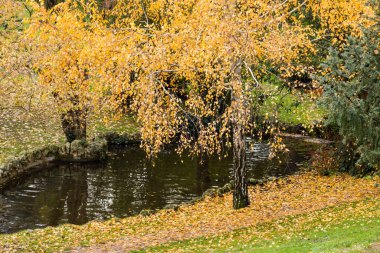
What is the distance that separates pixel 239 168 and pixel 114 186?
27.2ft

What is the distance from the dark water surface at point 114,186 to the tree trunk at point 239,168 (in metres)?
3.83

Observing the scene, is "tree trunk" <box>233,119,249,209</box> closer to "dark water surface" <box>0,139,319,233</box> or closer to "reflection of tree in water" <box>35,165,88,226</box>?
"dark water surface" <box>0,139,319,233</box>

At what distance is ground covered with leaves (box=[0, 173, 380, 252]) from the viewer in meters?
16.3

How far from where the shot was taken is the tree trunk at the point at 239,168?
62.6 ft

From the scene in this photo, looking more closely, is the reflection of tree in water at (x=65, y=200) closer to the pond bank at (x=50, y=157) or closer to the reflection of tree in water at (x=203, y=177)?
the pond bank at (x=50, y=157)

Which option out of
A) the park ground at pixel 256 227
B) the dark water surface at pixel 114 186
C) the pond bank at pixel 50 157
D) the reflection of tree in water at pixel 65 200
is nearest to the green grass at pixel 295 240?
the park ground at pixel 256 227

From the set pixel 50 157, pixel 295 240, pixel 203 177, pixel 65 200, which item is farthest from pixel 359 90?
pixel 50 157

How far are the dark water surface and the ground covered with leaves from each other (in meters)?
1.82

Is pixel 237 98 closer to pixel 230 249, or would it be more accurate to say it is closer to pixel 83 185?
pixel 230 249

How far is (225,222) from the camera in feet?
60.3

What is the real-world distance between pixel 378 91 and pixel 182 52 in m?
6.77

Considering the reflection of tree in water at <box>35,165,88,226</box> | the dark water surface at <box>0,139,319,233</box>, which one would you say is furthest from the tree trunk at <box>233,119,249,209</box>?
the reflection of tree in water at <box>35,165,88,226</box>

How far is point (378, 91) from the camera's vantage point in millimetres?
17766

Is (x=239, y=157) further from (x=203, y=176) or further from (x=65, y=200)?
(x=65, y=200)
